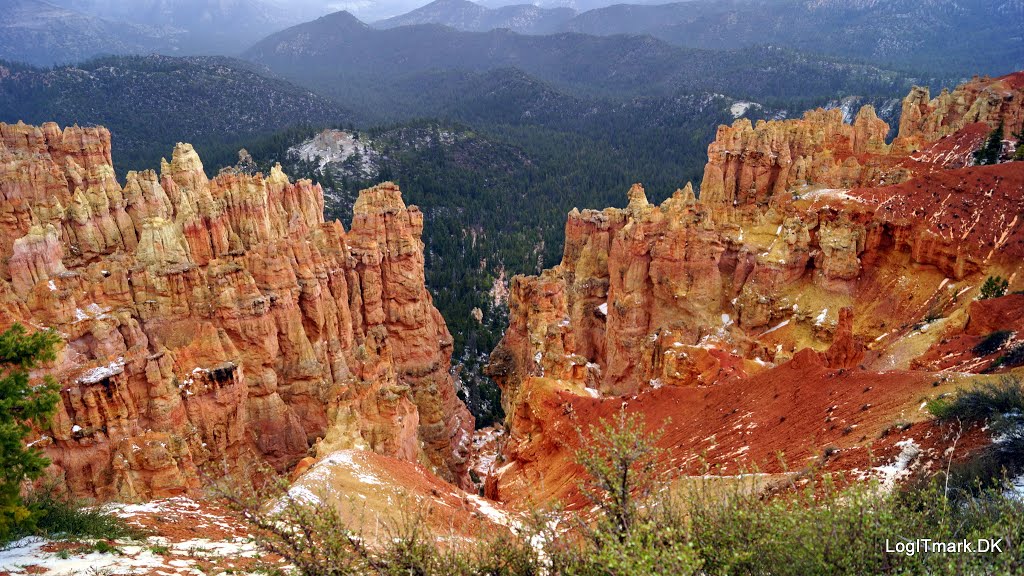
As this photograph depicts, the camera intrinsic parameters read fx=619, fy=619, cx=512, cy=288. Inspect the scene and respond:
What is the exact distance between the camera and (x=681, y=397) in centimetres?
2270

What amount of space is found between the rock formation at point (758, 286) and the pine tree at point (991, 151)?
4.21 ft

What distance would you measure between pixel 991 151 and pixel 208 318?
48.5 meters

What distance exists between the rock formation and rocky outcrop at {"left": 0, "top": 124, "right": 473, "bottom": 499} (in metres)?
6.97

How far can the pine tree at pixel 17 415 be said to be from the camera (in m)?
11.0

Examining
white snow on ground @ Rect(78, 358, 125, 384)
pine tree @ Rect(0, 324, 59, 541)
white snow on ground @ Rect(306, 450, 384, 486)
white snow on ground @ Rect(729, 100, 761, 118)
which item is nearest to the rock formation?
white snow on ground @ Rect(306, 450, 384, 486)

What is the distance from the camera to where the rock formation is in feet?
78.6

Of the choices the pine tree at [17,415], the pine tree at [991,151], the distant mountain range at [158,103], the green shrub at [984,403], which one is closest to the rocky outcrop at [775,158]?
the pine tree at [991,151]

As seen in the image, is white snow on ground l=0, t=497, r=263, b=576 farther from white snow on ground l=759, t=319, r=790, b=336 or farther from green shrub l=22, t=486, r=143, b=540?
white snow on ground l=759, t=319, r=790, b=336

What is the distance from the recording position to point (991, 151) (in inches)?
1603

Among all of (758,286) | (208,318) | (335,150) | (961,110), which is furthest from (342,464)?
(335,150)

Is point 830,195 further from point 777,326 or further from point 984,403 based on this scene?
point 984,403

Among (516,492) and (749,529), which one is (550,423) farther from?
(749,529)

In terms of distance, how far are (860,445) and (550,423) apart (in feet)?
42.4

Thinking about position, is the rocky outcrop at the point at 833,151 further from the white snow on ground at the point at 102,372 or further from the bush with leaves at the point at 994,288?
the white snow on ground at the point at 102,372
